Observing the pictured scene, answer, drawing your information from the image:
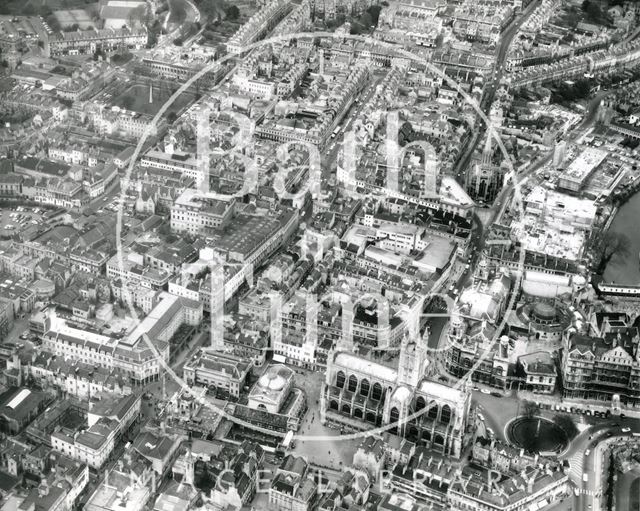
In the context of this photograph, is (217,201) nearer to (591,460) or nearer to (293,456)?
(293,456)

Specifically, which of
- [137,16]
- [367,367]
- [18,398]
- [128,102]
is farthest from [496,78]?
[18,398]

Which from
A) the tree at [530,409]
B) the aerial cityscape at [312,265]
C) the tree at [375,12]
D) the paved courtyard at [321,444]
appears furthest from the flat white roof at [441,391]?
the tree at [375,12]

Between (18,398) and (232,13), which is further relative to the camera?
(232,13)

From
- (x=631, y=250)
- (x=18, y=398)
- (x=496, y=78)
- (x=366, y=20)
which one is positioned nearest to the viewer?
(x=18, y=398)

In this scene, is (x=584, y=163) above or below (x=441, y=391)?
above

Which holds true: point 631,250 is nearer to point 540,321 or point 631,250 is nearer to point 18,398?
point 540,321

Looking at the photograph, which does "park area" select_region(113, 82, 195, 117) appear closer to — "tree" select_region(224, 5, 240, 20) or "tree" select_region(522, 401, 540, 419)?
"tree" select_region(224, 5, 240, 20)
